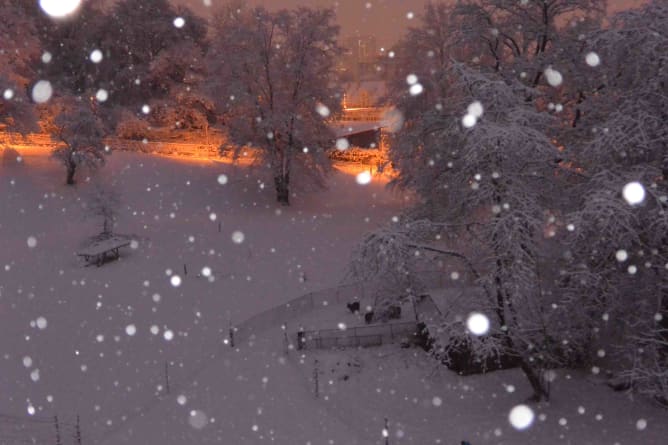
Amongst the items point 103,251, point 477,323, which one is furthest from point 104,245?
point 477,323

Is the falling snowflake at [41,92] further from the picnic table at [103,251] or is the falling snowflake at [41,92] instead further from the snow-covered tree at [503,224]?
the snow-covered tree at [503,224]

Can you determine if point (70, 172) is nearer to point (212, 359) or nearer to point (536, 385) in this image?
point (212, 359)

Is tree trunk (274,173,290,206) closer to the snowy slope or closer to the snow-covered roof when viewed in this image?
the snowy slope

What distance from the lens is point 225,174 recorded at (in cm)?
3631

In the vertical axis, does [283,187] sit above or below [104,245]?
above

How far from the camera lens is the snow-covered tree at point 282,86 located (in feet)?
101

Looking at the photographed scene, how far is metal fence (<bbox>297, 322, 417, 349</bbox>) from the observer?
17.2 metres

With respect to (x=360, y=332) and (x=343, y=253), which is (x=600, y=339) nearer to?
(x=360, y=332)

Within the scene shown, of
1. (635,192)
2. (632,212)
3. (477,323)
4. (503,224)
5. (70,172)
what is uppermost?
(70,172)

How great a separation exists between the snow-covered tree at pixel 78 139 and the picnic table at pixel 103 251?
9906 millimetres

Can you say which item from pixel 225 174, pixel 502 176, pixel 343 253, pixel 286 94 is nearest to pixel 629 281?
pixel 502 176

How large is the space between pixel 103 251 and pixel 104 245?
0.61m

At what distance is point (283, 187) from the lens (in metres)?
32.1

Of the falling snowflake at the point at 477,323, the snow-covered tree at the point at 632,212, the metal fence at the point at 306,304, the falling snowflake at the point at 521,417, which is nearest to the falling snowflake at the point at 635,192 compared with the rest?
the snow-covered tree at the point at 632,212
